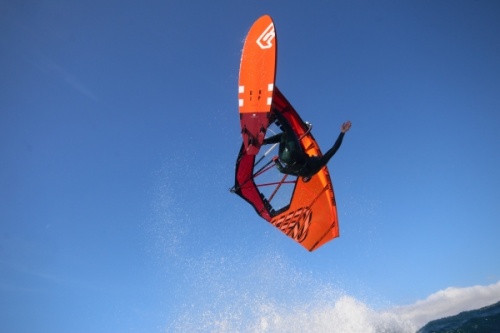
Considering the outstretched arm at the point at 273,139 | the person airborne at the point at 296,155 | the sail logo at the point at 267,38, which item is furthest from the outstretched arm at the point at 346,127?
the sail logo at the point at 267,38

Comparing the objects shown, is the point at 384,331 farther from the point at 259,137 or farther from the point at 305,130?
the point at 259,137

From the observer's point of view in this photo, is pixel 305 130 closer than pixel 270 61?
No

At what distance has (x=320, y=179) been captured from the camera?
8766 millimetres

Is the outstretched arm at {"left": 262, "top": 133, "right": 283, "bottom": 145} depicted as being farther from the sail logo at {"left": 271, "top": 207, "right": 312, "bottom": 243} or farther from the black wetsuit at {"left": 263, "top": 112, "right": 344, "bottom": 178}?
the sail logo at {"left": 271, "top": 207, "right": 312, "bottom": 243}

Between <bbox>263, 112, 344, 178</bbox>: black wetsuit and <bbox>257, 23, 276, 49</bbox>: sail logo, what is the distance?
5.65 ft

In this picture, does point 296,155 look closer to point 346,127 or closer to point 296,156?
point 296,156

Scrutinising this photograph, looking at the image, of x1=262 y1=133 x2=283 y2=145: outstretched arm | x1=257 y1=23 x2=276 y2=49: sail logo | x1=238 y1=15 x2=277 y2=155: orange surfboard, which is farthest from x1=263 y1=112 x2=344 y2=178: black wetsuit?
x1=257 y1=23 x2=276 y2=49: sail logo

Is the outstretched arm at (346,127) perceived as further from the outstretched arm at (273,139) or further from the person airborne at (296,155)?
the outstretched arm at (273,139)

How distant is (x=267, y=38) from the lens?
270 inches

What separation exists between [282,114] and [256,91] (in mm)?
1451

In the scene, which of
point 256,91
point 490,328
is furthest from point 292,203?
point 490,328

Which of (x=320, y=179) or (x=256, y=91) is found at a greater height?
(x=256, y=91)

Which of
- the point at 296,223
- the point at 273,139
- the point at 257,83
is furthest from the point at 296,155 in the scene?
the point at 296,223

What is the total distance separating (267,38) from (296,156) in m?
2.88
